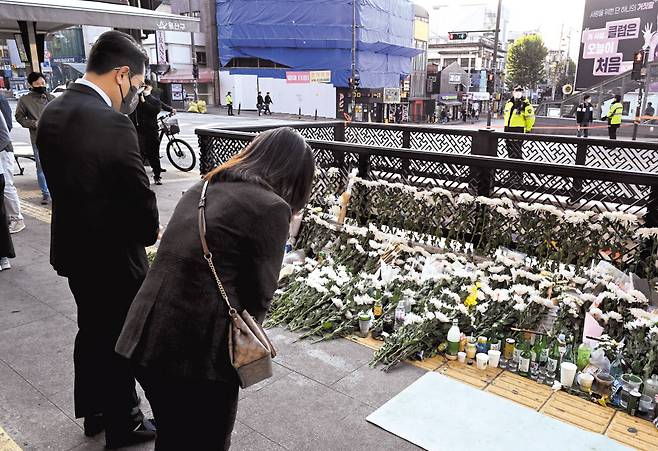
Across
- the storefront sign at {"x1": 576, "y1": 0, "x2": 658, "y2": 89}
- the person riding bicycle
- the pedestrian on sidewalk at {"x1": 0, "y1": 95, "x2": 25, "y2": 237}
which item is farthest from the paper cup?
the storefront sign at {"x1": 576, "y1": 0, "x2": 658, "y2": 89}

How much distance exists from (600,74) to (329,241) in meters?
39.9

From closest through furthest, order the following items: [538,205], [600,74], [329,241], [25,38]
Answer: [538,205] < [329,241] < [25,38] < [600,74]

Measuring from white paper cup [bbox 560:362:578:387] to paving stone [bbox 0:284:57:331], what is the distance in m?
3.98

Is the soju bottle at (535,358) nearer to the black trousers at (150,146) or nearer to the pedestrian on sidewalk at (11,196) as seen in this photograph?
the pedestrian on sidewalk at (11,196)

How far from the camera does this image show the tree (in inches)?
2537

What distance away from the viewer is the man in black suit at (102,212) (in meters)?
2.40

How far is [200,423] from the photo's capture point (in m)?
1.90

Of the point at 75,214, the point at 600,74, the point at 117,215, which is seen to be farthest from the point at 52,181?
the point at 600,74

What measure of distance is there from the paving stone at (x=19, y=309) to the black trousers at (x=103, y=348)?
1838 millimetres

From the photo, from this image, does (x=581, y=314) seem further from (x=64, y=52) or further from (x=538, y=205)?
(x=64, y=52)

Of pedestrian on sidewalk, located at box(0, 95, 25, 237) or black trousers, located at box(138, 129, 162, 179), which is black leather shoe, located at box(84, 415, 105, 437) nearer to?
pedestrian on sidewalk, located at box(0, 95, 25, 237)

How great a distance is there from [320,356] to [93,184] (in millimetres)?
2104

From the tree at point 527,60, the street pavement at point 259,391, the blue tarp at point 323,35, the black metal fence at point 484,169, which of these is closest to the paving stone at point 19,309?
the street pavement at point 259,391

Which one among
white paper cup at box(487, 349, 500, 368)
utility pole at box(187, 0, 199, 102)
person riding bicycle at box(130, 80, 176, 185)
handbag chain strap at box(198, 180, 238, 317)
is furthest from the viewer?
utility pole at box(187, 0, 199, 102)
